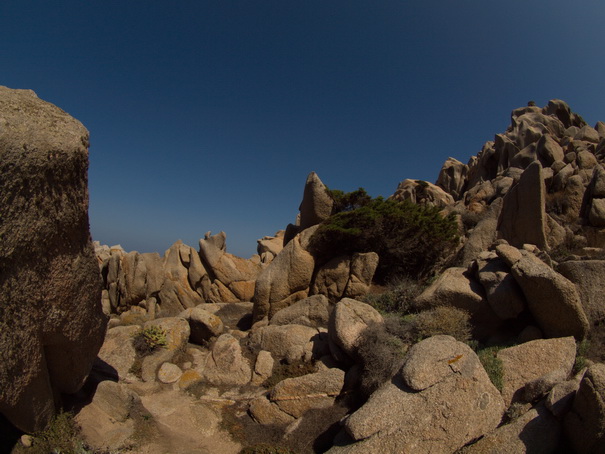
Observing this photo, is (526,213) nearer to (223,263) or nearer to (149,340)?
(149,340)

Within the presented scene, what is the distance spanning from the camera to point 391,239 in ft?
51.0

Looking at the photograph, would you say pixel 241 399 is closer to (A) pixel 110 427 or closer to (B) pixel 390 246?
(A) pixel 110 427

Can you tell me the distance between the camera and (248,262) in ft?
75.2

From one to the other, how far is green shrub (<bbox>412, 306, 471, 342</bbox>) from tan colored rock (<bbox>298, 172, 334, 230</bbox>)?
342 inches

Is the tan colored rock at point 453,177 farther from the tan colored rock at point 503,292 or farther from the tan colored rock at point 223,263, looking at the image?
the tan colored rock at point 503,292

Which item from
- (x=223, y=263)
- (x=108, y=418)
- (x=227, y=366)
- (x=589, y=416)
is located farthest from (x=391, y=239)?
(x=108, y=418)

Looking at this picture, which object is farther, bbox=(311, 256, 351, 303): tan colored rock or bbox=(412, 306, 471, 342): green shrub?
bbox=(311, 256, 351, 303): tan colored rock

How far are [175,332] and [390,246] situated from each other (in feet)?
34.4

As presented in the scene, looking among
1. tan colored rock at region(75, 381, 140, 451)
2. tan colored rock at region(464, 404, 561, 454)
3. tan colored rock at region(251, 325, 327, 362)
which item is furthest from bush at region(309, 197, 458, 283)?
tan colored rock at region(75, 381, 140, 451)

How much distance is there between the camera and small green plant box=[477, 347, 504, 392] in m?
6.90

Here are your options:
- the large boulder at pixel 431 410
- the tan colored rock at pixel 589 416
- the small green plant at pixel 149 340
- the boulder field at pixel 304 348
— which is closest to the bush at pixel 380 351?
the boulder field at pixel 304 348

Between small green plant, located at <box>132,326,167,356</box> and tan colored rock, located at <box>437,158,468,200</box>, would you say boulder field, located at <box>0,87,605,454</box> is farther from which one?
tan colored rock, located at <box>437,158,468,200</box>

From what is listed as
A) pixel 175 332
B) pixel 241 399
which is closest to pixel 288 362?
pixel 241 399

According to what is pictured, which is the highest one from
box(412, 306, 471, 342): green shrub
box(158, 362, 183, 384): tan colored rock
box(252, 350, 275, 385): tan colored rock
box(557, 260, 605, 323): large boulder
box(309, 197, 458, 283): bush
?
box(309, 197, 458, 283): bush
